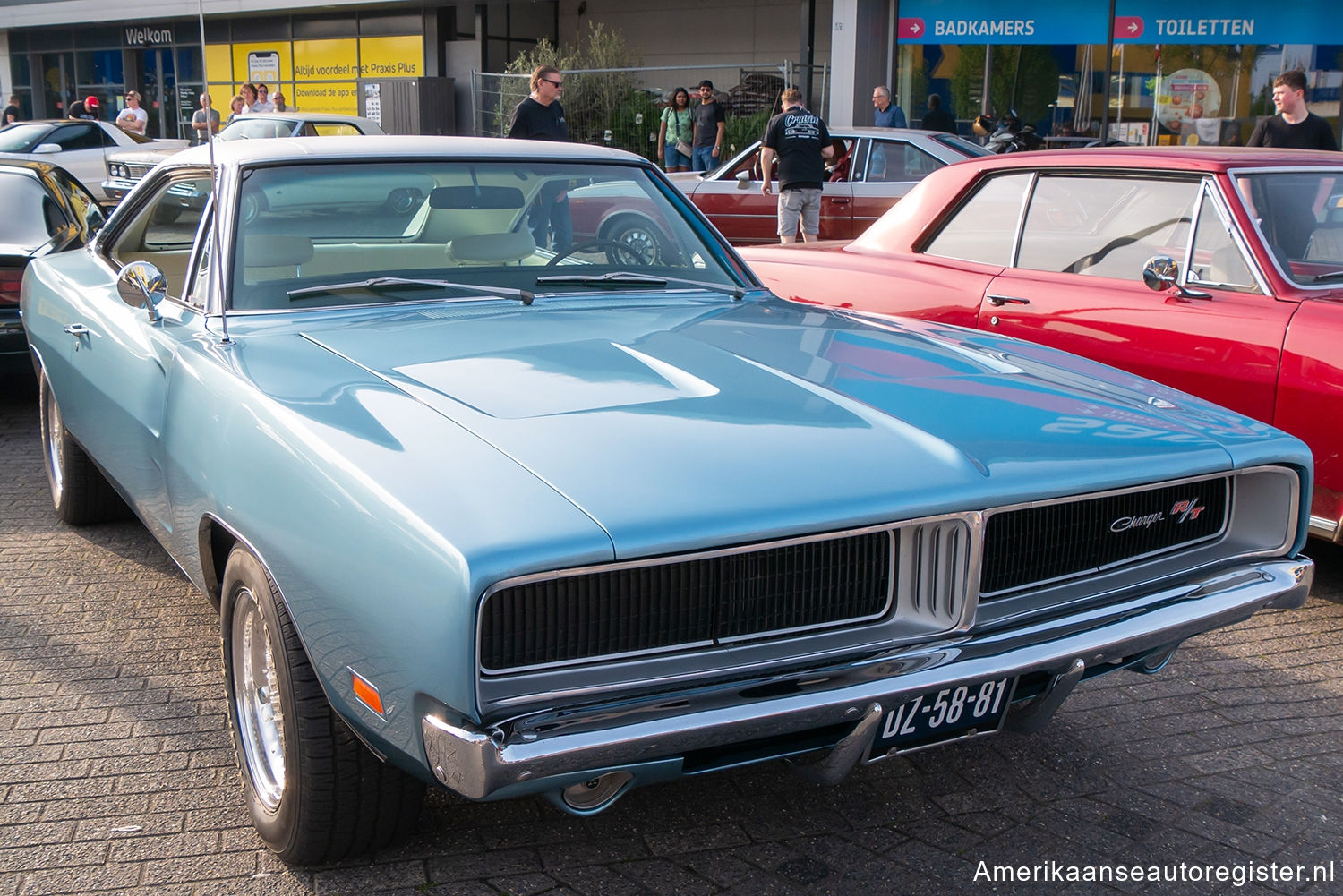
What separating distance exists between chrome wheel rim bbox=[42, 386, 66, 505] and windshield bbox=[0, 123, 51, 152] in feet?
39.6

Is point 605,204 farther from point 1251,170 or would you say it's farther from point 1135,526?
point 1251,170

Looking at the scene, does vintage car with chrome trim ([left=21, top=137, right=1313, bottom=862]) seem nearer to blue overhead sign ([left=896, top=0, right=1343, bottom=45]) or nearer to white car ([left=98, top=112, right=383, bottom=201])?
white car ([left=98, top=112, right=383, bottom=201])

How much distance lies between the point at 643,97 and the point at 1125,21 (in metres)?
7.17

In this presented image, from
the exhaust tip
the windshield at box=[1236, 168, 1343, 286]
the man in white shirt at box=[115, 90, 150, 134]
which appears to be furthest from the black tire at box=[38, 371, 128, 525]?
the man in white shirt at box=[115, 90, 150, 134]

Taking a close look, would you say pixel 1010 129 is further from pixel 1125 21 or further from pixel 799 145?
pixel 799 145

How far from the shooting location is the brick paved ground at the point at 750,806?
2.63 meters

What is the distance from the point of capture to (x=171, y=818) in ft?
9.39

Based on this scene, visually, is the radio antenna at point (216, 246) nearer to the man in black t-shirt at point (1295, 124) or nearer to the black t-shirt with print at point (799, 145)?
the man in black t-shirt at point (1295, 124)

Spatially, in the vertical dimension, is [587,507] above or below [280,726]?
above

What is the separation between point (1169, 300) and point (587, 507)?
335 centimetres

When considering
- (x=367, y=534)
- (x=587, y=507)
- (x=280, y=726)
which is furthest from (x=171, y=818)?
(x=587, y=507)

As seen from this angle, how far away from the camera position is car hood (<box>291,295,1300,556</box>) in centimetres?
221

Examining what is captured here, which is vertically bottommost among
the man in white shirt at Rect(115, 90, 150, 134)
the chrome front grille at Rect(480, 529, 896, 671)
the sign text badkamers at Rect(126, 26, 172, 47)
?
the chrome front grille at Rect(480, 529, 896, 671)

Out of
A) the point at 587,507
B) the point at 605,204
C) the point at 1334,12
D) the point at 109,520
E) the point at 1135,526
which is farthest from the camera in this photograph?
the point at 1334,12
